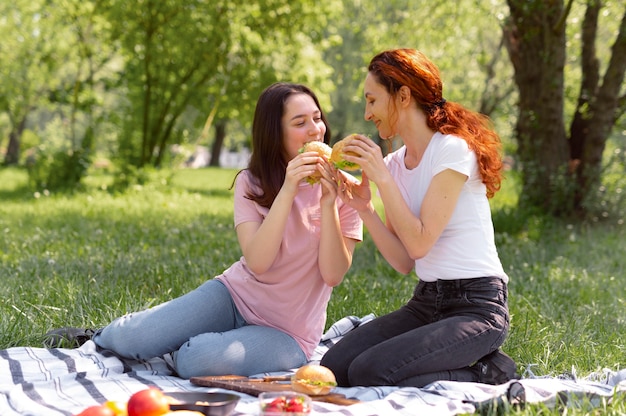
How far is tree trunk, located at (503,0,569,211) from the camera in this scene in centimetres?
1052

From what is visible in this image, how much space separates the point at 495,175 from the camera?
3.98m

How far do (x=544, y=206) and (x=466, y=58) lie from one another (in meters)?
13.8

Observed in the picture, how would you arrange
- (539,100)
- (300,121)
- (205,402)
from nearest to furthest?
(205,402), (300,121), (539,100)

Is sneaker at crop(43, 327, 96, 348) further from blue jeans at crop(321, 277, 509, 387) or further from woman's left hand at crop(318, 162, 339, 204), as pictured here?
woman's left hand at crop(318, 162, 339, 204)

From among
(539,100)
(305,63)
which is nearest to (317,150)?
(539,100)

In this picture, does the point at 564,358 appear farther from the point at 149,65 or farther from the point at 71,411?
the point at 149,65

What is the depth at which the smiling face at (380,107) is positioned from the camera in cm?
401

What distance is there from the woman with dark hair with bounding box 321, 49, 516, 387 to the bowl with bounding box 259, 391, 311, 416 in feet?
2.89

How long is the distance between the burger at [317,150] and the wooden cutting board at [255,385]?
1079mm

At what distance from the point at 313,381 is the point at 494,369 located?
98 centimetres

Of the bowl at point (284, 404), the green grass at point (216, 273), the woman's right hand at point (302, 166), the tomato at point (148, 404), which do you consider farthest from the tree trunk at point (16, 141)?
the bowl at point (284, 404)

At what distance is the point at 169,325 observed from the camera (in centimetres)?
426

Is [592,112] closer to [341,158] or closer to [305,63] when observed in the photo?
[341,158]

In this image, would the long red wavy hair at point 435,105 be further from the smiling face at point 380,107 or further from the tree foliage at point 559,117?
the tree foliage at point 559,117
